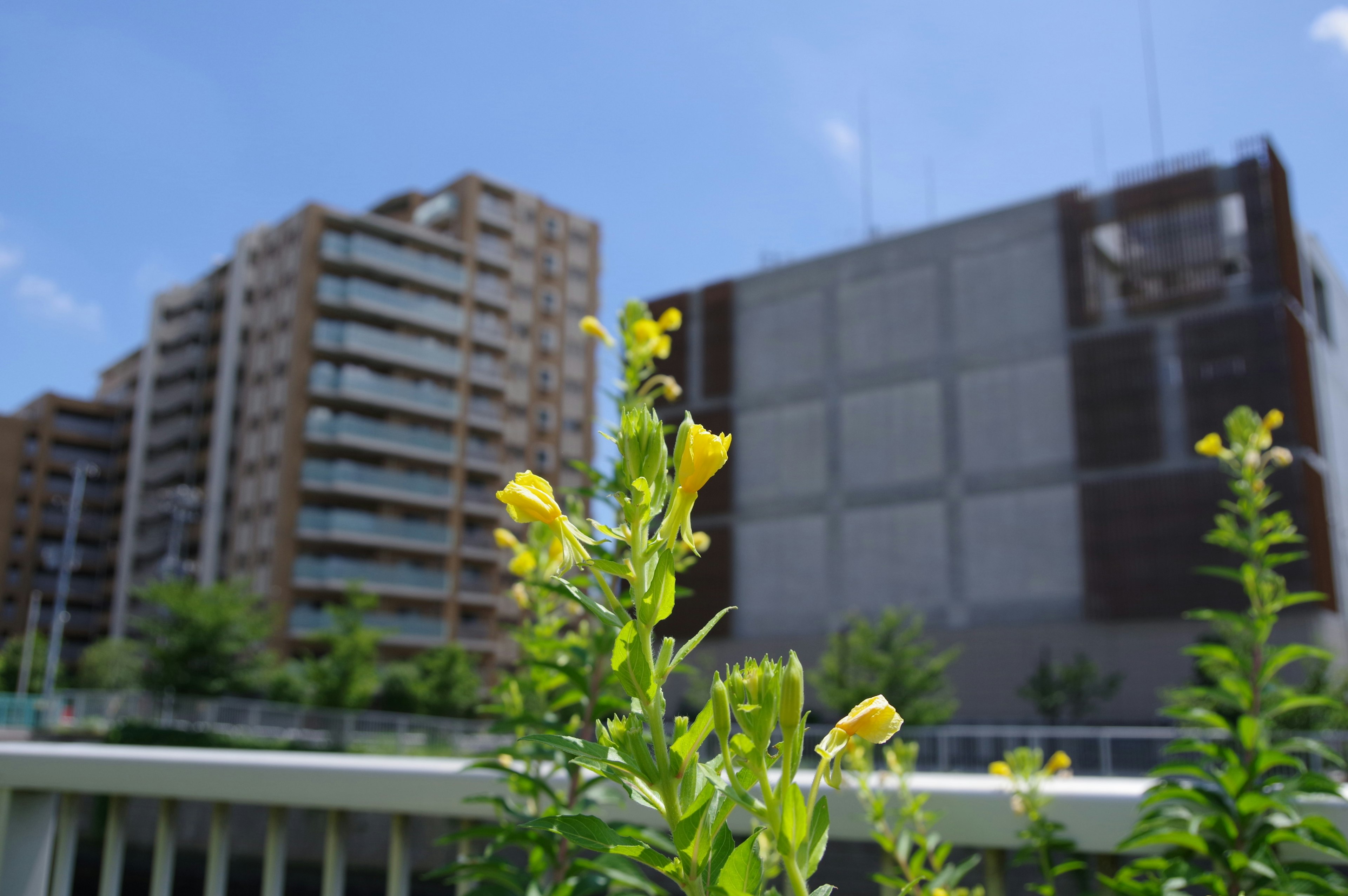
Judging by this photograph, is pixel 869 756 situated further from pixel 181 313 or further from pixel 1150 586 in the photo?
pixel 181 313

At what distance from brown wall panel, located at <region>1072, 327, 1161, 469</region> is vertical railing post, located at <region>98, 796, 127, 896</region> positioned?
3182 cm

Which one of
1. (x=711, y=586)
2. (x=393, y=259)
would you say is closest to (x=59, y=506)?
(x=393, y=259)

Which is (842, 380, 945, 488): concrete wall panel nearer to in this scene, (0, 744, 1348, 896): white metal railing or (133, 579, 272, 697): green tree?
(133, 579, 272, 697): green tree

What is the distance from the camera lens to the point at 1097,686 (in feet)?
→ 92.3

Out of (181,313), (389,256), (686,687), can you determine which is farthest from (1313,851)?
(181,313)

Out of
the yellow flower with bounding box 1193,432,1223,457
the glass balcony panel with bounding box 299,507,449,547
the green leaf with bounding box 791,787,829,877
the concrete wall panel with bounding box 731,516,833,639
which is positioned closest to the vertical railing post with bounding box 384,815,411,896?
the green leaf with bounding box 791,787,829,877

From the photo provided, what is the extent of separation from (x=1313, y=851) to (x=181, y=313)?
6674cm

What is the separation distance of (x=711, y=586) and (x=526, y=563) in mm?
34630

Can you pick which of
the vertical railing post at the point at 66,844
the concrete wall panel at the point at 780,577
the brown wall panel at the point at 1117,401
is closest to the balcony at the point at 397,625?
Answer: the concrete wall panel at the point at 780,577

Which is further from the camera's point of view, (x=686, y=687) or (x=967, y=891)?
(x=686, y=687)

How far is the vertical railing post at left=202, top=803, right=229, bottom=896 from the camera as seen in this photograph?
2369 millimetres

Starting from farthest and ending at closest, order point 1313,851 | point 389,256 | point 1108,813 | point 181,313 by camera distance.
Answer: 1. point 181,313
2. point 389,256
3. point 1108,813
4. point 1313,851

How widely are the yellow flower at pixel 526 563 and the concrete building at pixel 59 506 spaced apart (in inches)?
2734

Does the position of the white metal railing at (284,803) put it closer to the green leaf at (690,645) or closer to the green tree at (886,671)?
the green leaf at (690,645)
